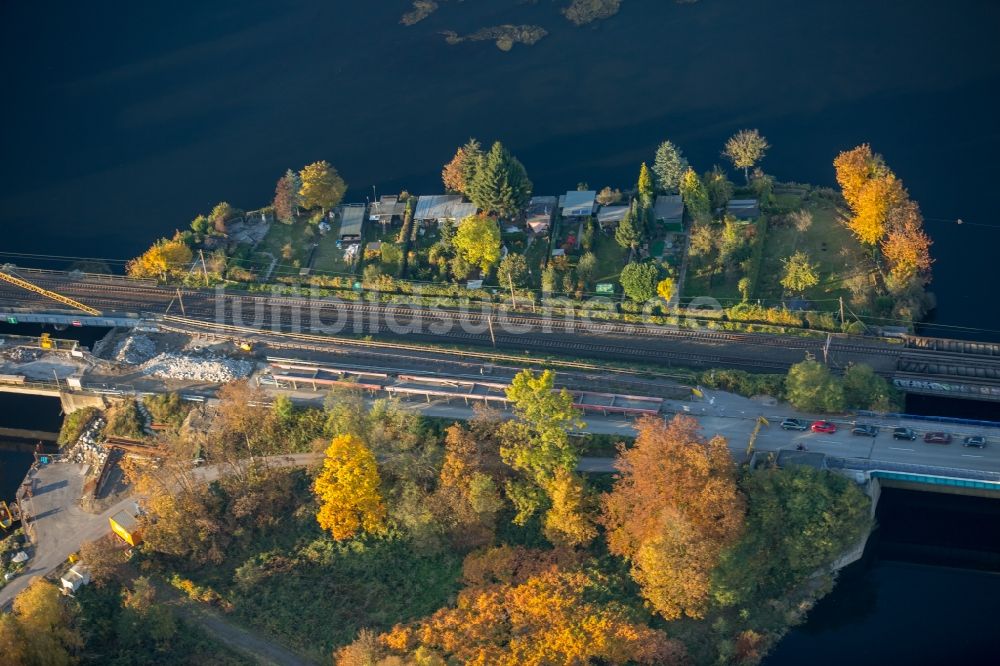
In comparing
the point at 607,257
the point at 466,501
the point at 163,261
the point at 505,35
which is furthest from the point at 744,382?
the point at 505,35

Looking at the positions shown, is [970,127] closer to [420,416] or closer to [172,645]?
[420,416]

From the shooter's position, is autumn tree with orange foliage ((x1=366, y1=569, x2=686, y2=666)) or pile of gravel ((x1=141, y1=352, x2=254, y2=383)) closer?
autumn tree with orange foliage ((x1=366, y1=569, x2=686, y2=666))

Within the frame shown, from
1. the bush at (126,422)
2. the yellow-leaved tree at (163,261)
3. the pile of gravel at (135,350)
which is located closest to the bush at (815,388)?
the bush at (126,422)

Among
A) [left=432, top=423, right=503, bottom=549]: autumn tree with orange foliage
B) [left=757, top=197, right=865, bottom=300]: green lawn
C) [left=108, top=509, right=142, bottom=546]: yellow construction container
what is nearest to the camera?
[left=432, top=423, right=503, bottom=549]: autumn tree with orange foliage

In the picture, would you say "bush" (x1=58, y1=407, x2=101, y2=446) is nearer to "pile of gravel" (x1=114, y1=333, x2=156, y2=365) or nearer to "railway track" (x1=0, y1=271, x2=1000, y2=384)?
"pile of gravel" (x1=114, y1=333, x2=156, y2=365)

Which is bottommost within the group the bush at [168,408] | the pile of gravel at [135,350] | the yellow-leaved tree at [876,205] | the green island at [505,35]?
the bush at [168,408]

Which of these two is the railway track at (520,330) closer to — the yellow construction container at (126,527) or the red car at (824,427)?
the red car at (824,427)

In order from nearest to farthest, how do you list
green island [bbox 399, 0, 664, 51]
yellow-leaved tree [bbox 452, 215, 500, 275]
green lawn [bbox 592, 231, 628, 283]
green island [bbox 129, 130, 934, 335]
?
green island [bbox 129, 130, 934, 335] → yellow-leaved tree [bbox 452, 215, 500, 275] → green lawn [bbox 592, 231, 628, 283] → green island [bbox 399, 0, 664, 51]

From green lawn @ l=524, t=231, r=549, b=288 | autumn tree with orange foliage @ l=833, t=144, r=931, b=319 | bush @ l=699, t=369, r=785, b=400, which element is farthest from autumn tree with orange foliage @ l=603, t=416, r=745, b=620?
green lawn @ l=524, t=231, r=549, b=288
